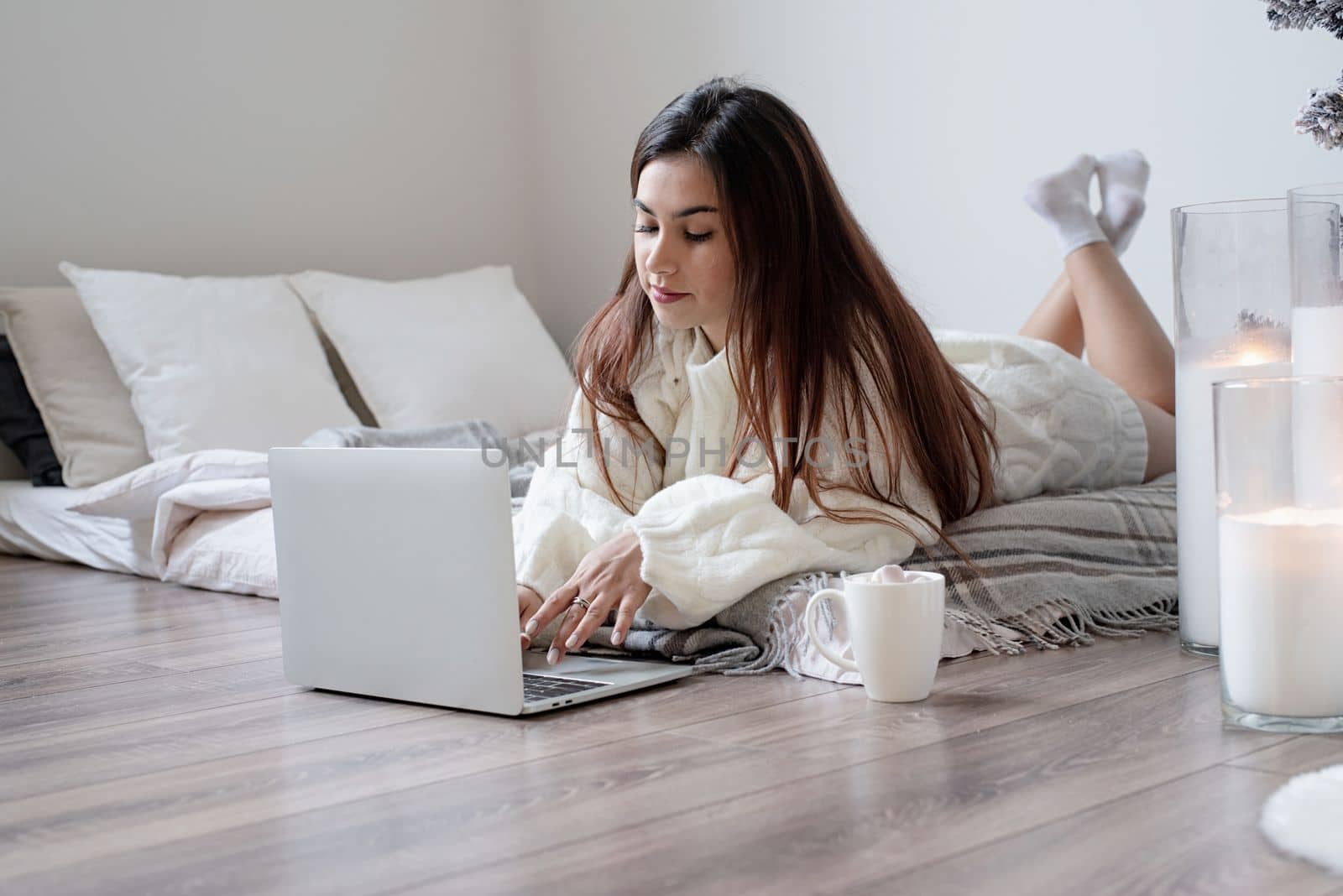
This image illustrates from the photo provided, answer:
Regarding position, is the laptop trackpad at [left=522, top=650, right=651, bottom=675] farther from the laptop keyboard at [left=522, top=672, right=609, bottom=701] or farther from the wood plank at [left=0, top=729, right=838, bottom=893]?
the wood plank at [left=0, top=729, right=838, bottom=893]

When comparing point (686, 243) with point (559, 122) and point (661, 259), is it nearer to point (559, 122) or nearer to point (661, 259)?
point (661, 259)

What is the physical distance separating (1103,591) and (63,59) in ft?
9.71

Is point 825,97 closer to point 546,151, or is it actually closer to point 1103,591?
point 546,151

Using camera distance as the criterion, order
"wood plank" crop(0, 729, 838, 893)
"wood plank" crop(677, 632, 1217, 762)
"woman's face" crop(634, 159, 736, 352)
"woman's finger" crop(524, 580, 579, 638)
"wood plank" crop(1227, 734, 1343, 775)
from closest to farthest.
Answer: "wood plank" crop(0, 729, 838, 893), "wood plank" crop(1227, 734, 1343, 775), "wood plank" crop(677, 632, 1217, 762), "woman's finger" crop(524, 580, 579, 638), "woman's face" crop(634, 159, 736, 352)

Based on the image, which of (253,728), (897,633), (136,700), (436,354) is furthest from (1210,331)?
(436,354)

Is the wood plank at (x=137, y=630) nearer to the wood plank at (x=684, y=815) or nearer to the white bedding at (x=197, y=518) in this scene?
the white bedding at (x=197, y=518)

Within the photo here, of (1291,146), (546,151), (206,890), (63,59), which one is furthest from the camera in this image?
(546,151)

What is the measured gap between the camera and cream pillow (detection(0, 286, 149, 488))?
313 cm

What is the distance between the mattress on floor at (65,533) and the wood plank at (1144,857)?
2.22 metres

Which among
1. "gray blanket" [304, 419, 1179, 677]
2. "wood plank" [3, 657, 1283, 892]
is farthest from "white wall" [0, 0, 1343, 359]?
"wood plank" [3, 657, 1283, 892]

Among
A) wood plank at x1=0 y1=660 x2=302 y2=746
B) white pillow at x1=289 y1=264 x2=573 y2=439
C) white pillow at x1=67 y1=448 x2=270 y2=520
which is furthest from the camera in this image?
white pillow at x1=289 y1=264 x2=573 y2=439

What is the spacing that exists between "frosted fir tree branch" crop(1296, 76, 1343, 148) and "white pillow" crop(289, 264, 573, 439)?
2.12 m

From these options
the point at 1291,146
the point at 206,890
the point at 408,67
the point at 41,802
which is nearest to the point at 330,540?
the point at 41,802

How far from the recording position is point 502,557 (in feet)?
4.54
